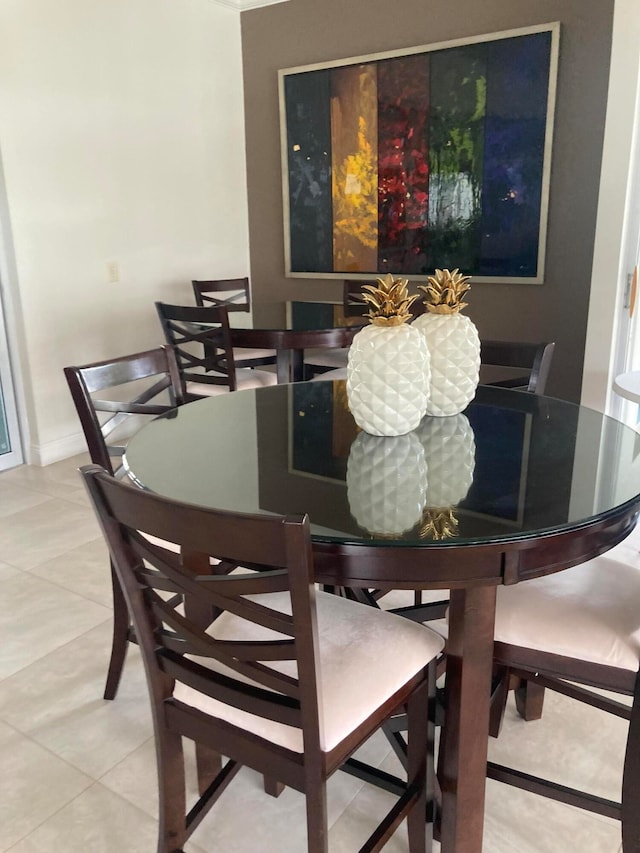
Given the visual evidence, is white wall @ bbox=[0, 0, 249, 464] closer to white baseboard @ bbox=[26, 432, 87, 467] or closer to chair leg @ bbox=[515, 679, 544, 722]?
white baseboard @ bbox=[26, 432, 87, 467]

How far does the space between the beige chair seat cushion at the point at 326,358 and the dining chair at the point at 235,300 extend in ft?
1.03

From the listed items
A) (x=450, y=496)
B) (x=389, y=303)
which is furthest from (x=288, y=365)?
(x=450, y=496)

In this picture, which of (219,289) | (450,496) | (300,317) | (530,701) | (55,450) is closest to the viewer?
(450,496)

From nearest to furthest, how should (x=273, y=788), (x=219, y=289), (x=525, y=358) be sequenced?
1. (x=273, y=788)
2. (x=525, y=358)
3. (x=219, y=289)

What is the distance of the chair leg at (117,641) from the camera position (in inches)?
71.5

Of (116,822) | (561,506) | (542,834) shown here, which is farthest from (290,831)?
(561,506)

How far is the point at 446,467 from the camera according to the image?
1.34 m

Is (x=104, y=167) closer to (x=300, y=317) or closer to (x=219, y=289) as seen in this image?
(x=219, y=289)

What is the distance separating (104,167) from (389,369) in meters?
3.07

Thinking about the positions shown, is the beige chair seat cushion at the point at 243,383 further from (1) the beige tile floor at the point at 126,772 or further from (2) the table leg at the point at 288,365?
(1) the beige tile floor at the point at 126,772

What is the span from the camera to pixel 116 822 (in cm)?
150

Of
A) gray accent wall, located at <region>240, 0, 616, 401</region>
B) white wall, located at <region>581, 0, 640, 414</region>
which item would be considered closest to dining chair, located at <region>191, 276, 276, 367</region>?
gray accent wall, located at <region>240, 0, 616, 401</region>

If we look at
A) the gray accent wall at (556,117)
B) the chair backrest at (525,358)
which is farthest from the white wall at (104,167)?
the chair backrest at (525,358)

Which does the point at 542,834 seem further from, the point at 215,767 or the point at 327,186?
the point at 327,186
